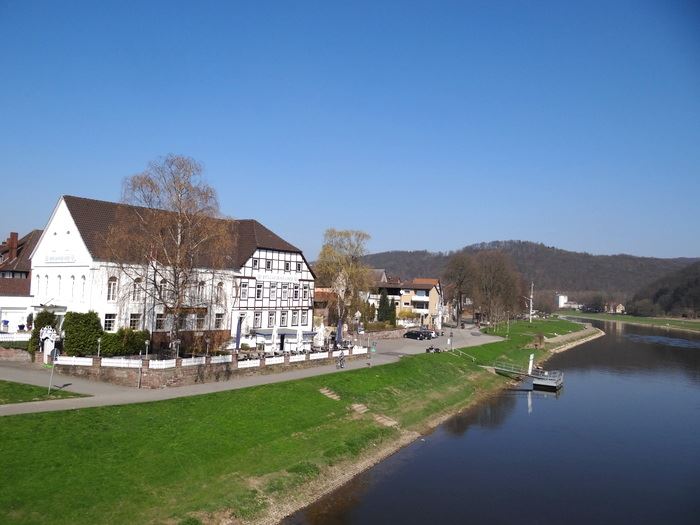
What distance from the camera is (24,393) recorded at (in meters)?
25.8

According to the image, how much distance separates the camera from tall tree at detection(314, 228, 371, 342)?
64.8m

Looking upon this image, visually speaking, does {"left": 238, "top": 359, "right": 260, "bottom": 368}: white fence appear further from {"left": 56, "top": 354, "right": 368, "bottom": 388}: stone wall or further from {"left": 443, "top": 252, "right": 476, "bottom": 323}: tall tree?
{"left": 443, "top": 252, "right": 476, "bottom": 323}: tall tree

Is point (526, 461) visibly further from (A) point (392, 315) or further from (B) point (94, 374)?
(A) point (392, 315)

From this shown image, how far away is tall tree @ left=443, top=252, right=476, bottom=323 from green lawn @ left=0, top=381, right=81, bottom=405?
246ft

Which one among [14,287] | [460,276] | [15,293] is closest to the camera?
[15,293]

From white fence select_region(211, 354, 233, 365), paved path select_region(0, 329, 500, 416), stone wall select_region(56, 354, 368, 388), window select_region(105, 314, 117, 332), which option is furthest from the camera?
window select_region(105, 314, 117, 332)

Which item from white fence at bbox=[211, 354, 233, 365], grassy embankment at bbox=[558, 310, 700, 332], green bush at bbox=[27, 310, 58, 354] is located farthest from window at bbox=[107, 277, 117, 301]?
grassy embankment at bbox=[558, 310, 700, 332]

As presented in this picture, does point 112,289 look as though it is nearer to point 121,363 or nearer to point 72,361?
point 72,361

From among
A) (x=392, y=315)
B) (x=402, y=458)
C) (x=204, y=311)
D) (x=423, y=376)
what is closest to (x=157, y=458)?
(x=402, y=458)

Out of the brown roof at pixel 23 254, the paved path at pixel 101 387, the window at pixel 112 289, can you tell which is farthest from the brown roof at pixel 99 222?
Result: the brown roof at pixel 23 254

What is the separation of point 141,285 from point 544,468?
83.4ft

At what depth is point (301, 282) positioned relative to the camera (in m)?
52.5

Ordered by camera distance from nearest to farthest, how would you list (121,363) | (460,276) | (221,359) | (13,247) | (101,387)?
(101,387) < (121,363) < (221,359) < (13,247) < (460,276)

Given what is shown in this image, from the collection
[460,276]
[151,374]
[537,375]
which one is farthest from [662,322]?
[151,374]
